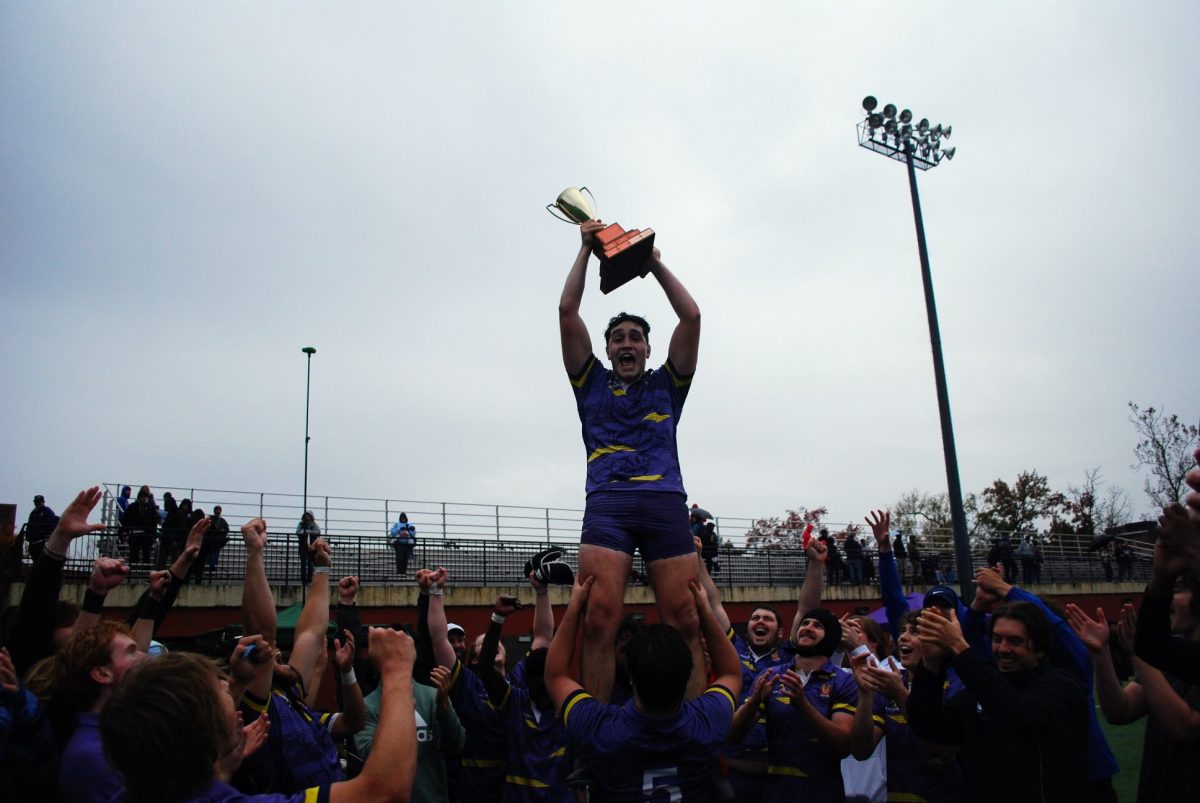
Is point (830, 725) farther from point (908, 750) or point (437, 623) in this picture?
point (437, 623)

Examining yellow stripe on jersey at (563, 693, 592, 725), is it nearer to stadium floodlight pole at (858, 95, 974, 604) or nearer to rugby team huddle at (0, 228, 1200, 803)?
rugby team huddle at (0, 228, 1200, 803)

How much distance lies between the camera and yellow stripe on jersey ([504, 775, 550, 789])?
17.9ft

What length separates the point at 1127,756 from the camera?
468 inches

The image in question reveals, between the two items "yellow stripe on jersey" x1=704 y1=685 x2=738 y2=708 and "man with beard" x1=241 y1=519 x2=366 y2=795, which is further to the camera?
"man with beard" x1=241 y1=519 x2=366 y2=795

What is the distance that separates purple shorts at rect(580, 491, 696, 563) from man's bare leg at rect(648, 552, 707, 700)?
51 millimetres

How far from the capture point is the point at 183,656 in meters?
2.71

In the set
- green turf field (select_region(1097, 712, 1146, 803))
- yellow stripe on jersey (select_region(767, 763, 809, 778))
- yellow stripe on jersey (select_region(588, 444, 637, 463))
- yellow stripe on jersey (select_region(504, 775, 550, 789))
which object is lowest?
green turf field (select_region(1097, 712, 1146, 803))

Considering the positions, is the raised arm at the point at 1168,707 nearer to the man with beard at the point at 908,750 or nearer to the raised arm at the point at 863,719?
the man with beard at the point at 908,750

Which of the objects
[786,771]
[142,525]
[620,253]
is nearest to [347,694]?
[786,771]

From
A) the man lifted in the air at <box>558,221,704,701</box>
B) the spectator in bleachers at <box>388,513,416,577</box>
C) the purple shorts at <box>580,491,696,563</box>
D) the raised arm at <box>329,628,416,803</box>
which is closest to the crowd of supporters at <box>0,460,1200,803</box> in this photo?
the raised arm at <box>329,628,416,803</box>

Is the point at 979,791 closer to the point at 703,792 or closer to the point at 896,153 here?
the point at 703,792

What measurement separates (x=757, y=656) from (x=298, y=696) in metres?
3.41

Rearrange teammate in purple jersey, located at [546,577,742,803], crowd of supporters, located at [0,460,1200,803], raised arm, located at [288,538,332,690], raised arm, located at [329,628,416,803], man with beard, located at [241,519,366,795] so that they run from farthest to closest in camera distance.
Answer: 1. raised arm, located at [288,538,332,690]
2. man with beard, located at [241,519,366,795]
3. teammate in purple jersey, located at [546,577,742,803]
4. crowd of supporters, located at [0,460,1200,803]
5. raised arm, located at [329,628,416,803]

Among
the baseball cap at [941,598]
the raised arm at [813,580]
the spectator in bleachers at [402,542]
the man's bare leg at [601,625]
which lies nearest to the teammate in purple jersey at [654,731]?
the man's bare leg at [601,625]
